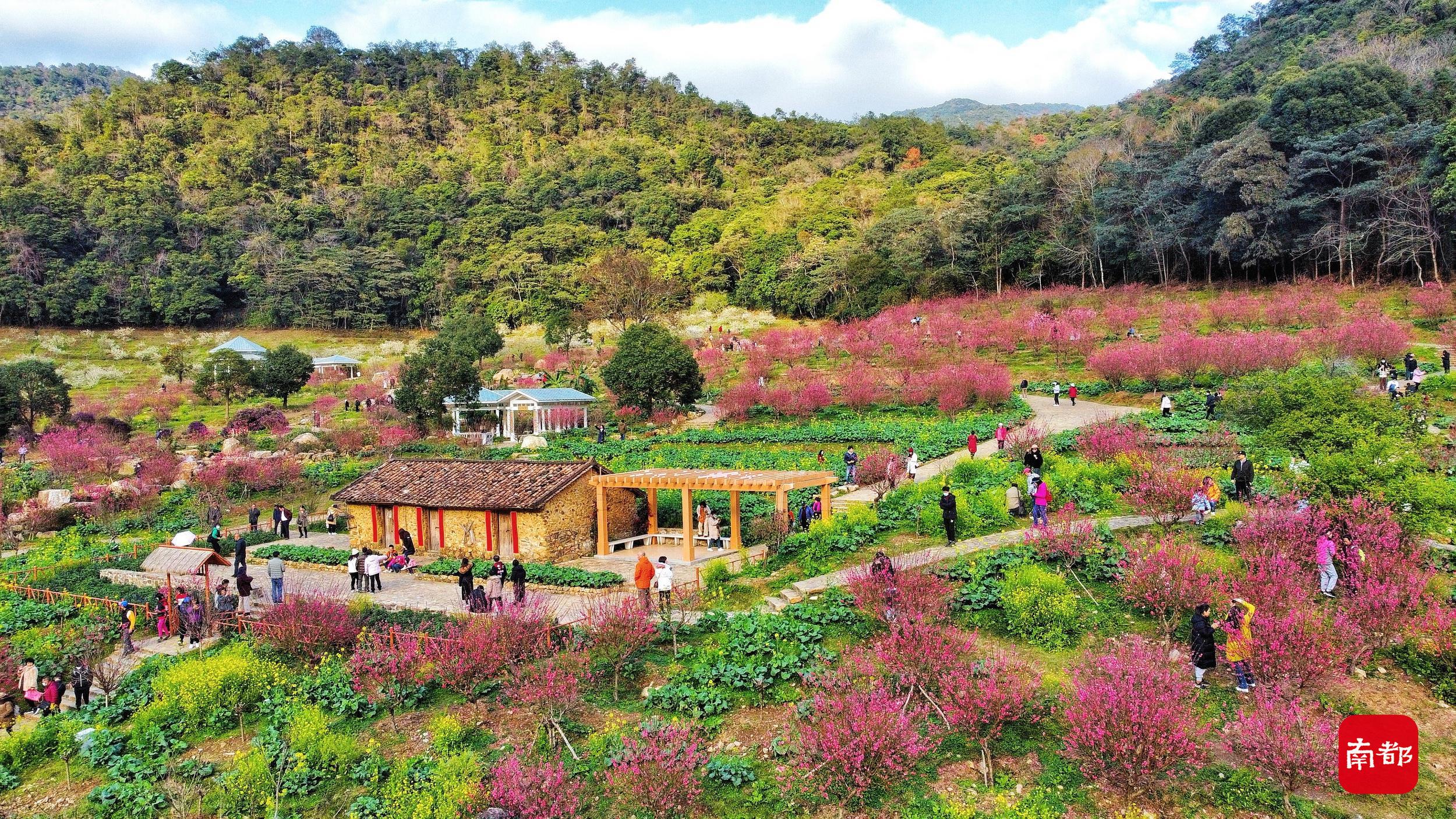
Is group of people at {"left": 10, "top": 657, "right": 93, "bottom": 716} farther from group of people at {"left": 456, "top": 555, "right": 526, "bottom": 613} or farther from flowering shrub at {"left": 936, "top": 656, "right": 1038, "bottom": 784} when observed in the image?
flowering shrub at {"left": 936, "top": 656, "right": 1038, "bottom": 784}

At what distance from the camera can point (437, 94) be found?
125812 millimetres

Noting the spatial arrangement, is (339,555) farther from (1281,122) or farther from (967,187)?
(967,187)

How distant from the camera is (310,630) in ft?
46.0

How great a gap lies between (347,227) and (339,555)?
81143 mm

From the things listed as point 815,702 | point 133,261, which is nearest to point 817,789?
point 815,702

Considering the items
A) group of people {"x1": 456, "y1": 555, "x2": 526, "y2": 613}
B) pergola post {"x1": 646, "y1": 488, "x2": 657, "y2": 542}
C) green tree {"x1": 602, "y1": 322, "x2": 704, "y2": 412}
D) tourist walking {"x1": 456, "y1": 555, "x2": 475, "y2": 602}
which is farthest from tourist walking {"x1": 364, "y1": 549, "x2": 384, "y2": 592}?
green tree {"x1": 602, "y1": 322, "x2": 704, "y2": 412}

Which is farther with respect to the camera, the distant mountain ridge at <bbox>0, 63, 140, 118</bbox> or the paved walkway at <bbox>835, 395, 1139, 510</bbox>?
the distant mountain ridge at <bbox>0, 63, 140, 118</bbox>

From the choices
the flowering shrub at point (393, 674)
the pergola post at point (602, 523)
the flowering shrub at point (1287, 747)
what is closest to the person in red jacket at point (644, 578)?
the flowering shrub at point (393, 674)

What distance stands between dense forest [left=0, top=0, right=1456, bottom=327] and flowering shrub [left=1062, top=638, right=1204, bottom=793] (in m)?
40.0

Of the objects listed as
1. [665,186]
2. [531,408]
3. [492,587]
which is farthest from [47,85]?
[492,587]

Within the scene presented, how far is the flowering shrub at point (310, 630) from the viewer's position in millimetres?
14039

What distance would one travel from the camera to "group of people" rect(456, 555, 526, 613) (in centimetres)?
1472

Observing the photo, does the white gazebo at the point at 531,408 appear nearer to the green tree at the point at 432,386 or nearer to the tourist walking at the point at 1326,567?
the green tree at the point at 432,386

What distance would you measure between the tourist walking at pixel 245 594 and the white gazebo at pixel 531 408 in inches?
741
